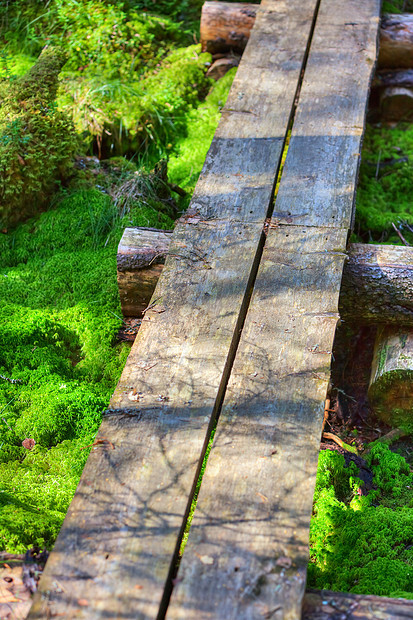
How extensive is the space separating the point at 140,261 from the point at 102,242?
0.93m

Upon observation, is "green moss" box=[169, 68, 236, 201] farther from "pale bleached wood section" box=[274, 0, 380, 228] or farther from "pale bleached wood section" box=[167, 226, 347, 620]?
"pale bleached wood section" box=[167, 226, 347, 620]

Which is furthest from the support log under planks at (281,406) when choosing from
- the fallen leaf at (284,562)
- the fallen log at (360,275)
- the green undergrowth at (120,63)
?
the green undergrowth at (120,63)

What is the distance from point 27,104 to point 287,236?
2311 mm

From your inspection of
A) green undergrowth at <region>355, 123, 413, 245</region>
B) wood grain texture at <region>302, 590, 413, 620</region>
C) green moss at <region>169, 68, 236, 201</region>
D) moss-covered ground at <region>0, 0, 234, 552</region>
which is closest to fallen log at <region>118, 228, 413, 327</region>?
moss-covered ground at <region>0, 0, 234, 552</region>

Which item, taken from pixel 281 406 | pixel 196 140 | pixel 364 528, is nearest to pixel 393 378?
pixel 364 528

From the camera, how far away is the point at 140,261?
3213 millimetres

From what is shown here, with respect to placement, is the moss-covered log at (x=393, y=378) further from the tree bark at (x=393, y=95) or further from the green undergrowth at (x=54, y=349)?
the tree bark at (x=393, y=95)

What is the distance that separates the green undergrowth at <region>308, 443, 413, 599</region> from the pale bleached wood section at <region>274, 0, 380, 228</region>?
4.43ft

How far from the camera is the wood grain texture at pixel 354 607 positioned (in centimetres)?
183

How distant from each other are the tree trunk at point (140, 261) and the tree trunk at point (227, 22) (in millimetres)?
3214

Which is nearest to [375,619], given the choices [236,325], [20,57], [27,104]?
[236,325]

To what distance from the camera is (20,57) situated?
5.52 metres

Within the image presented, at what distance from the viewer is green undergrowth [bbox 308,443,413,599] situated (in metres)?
2.40

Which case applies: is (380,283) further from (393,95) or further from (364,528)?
(393,95)
